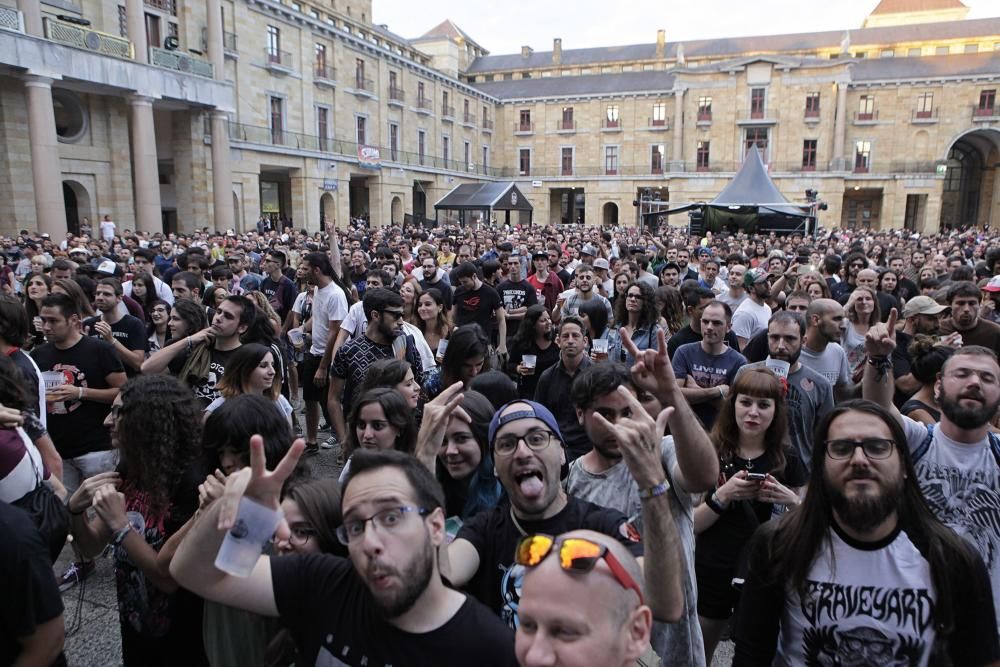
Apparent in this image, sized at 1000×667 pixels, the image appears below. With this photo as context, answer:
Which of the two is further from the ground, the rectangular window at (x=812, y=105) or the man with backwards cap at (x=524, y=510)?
the rectangular window at (x=812, y=105)

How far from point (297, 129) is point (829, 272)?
29.9 meters

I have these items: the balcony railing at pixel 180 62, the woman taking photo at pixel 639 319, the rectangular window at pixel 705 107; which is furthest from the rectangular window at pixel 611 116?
the woman taking photo at pixel 639 319

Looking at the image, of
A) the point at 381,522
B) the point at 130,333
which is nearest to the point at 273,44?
the point at 130,333

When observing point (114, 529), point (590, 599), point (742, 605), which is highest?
point (590, 599)

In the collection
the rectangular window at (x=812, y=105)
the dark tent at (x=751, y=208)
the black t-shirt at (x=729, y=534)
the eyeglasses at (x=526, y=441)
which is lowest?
the black t-shirt at (x=729, y=534)

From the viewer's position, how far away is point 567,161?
2044 inches

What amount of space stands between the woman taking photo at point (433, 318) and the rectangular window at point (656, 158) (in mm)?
47297

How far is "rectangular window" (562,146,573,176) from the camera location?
51.7 m

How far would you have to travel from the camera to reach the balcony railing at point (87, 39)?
64.1ft

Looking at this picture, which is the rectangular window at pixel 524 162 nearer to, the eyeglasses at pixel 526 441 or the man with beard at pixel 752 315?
the man with beard at pixel 752 315

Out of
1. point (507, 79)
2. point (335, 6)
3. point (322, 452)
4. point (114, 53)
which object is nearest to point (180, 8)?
point (114, 53)

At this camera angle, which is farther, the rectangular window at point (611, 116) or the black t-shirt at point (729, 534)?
the rectangular window at point (611, 116)

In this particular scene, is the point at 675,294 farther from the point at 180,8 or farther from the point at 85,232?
the point at 180,8

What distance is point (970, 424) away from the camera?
262cm
